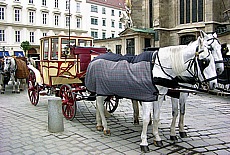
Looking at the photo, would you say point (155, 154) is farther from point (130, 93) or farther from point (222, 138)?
point (222, 138)

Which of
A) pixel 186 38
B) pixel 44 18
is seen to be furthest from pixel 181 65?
pixel 44 18

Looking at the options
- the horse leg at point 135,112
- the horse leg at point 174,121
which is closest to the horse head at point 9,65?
the horse leg at point 135,112

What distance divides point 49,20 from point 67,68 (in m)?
40.5

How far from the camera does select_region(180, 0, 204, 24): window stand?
20.0 m

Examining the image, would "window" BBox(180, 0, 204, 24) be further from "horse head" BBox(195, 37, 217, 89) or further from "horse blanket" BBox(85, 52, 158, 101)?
"horse head" BBox(195, 37, 217, 89)

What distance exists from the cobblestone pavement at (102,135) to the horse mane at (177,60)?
5.20ft

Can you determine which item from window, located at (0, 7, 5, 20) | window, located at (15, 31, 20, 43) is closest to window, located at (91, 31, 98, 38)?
window, located at (15, 31, 20, 43)

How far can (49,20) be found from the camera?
153ft

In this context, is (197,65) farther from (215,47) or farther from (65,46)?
(65,46)

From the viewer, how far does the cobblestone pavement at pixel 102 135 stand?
5.45 meters

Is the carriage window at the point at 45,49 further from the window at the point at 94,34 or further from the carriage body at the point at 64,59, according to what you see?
the window at the point at 94,34

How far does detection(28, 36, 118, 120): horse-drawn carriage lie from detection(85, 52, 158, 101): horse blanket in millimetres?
1069

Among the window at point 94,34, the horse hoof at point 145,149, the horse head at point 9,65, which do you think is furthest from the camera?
the window at point 94,34

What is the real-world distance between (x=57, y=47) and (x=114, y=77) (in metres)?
3.52
